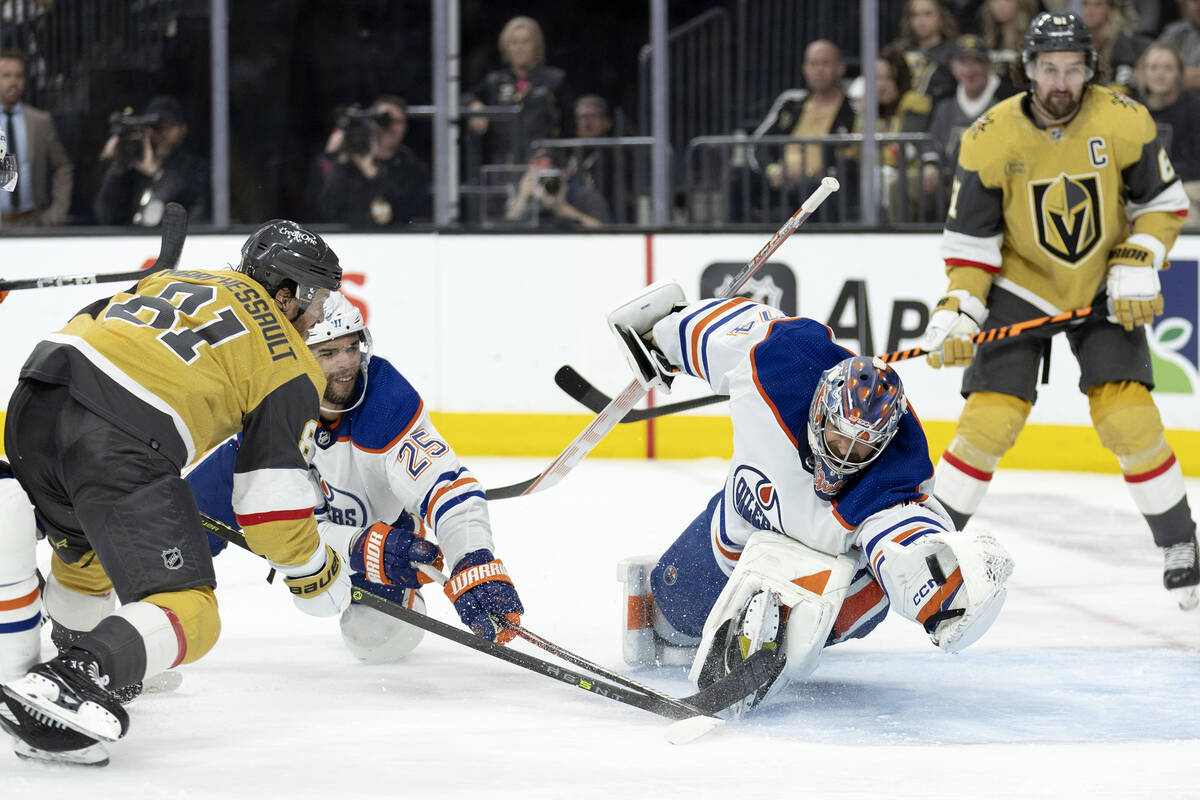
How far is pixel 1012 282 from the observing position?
13.0 feet

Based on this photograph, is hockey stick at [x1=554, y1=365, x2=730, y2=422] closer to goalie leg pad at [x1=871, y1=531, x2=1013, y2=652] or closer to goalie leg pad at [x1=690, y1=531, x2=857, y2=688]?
goalie leg pad at [x1=690, y1=531, x2=857, y2=688]

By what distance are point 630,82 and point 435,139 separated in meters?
1.60

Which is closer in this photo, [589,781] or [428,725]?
[589,781]

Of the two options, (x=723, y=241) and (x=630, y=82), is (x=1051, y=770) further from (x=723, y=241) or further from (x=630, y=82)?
(x=630, y=82)

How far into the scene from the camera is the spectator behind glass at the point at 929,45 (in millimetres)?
6090

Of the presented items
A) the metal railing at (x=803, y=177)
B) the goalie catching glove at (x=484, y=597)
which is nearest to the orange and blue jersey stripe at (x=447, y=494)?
the goalie catching glove at (x=484, y=597)

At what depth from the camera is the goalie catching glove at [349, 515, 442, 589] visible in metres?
3.04

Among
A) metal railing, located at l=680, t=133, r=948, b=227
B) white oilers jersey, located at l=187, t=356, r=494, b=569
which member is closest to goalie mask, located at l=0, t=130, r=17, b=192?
white oilers jersey, located at l=187, t=356, r=494, b=569

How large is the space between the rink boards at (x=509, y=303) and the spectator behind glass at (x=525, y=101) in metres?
0.65

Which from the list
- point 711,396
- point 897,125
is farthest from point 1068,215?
point 897,125

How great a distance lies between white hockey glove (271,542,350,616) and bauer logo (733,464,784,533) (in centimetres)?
71

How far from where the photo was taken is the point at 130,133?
6.52 m

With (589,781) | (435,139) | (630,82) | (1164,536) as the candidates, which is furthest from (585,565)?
(630,82)

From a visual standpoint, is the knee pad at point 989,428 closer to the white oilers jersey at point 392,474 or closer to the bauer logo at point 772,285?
the white oilers jersey at point 392,474
